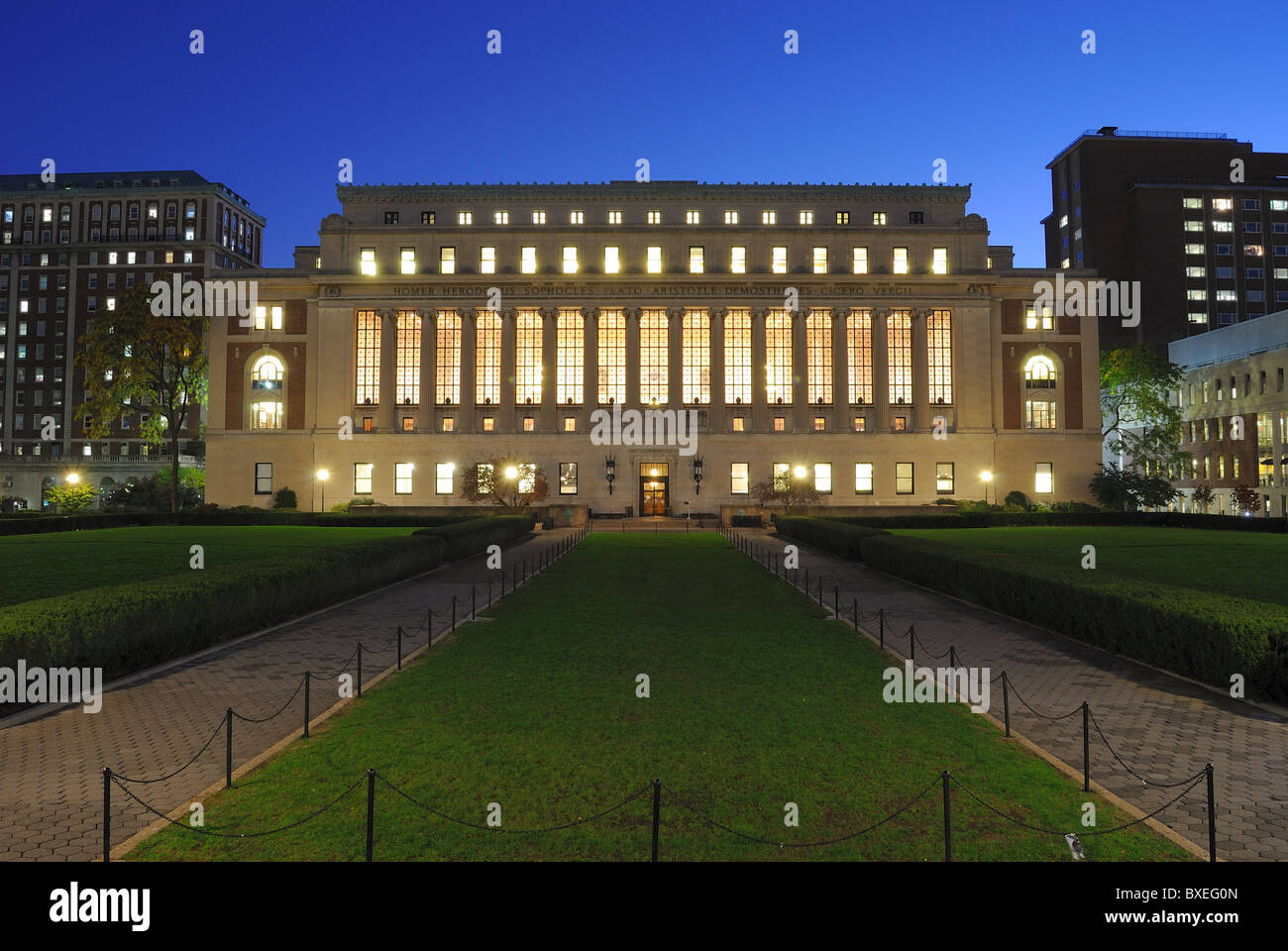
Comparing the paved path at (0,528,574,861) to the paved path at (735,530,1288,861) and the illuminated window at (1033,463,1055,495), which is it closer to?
the paved path at (735,530,1288,861)

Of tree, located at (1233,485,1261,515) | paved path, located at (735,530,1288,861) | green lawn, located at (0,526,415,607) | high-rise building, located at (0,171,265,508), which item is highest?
high-rise building, located at (0,171,265,508)

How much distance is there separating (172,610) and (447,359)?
186 ft

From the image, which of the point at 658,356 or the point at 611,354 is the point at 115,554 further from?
the point at 658,356

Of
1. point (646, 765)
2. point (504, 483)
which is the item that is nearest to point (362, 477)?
point (504, 483)

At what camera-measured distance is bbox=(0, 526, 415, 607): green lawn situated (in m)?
20.6

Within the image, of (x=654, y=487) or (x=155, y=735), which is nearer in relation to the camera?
(x=155, y=735)

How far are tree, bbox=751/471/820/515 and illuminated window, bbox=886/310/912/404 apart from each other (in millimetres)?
12741

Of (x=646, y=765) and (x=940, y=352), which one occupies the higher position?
(x=940, y=352)

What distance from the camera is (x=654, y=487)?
Answer: 68.2m

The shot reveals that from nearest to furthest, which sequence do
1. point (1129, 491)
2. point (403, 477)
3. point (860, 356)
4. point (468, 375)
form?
point (1129, 491)
point (403, 477)
point (468, 375)
point (860, 356)

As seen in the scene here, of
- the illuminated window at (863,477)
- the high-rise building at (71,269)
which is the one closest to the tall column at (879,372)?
the illuminated window at (863,477)

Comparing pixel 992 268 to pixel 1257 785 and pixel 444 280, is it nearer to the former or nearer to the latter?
pixel 444 280

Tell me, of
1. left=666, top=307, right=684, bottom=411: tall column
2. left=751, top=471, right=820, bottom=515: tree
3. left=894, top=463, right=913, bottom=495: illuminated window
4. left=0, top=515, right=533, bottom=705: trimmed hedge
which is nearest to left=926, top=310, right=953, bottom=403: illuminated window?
left=894, top=463, right=913, bottom=495: illuminated window

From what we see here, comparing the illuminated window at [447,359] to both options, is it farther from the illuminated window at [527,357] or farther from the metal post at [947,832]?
the metal post at [947,832]
